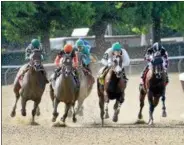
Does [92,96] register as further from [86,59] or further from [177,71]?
[177,71]

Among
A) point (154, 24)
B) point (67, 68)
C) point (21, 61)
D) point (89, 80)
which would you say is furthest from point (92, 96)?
point (154, 24)

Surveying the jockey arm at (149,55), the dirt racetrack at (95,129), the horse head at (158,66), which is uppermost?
the jockey arm at (149,55)

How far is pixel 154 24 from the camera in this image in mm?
36031

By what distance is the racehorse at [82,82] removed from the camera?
15.6 m

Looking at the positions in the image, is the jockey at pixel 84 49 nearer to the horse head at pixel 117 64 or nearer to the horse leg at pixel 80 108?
the horse leg at pixel 80 108

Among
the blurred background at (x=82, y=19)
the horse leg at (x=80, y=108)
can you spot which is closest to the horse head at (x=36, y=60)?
the horse leg at (x=80, y=108)

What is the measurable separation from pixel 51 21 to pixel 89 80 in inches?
672

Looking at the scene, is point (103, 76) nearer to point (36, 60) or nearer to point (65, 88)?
point (65, 88)

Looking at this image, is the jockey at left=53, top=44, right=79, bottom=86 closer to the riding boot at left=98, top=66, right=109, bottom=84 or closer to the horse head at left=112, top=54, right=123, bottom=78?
the riding boot at left=98, top=66, right=109, bottom=84

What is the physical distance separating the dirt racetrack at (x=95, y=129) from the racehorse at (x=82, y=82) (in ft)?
1.11

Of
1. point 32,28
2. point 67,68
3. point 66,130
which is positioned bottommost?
point 66,130

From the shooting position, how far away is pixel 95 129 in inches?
538

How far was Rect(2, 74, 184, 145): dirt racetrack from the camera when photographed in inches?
456

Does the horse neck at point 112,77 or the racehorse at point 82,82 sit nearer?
the horse neck at point 112,77
